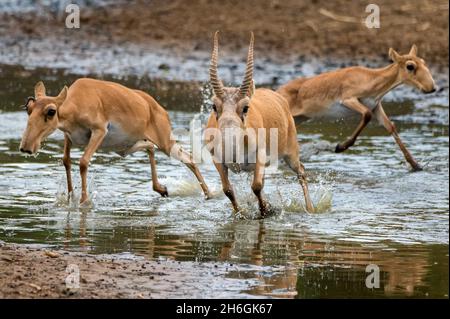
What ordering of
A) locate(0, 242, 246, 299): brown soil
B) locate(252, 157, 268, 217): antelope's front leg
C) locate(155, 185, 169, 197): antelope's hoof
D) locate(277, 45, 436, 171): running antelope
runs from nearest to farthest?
locate(0, 242, 246, 299): brown soil
locate(252, 157, 268, 217): antelope's front leg
locate(155, 185, 169, 197): antelope's hoof
locate(277, 45, 436, 171): running antelope

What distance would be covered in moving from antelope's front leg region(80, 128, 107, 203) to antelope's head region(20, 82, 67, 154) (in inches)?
19.1

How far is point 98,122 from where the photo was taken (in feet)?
39.1

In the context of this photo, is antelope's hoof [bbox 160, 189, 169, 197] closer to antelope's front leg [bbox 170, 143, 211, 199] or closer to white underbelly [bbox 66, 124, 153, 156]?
antelope's front leg [bbox 170, 143, 211, 199]

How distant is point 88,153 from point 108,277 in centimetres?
342

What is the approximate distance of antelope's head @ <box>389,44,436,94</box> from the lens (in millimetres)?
16312

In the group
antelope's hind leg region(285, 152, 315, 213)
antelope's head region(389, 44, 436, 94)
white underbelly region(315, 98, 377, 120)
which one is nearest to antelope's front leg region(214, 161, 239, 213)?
antelope's hind leg region(285, 152, 315, 213)

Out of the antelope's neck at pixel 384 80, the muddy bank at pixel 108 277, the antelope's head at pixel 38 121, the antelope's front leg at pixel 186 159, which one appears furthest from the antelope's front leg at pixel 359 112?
the muddy bank at pixel 108 277

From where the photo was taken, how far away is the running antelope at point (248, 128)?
35.3ft

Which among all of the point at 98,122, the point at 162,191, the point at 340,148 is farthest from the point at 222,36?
the point at 98,122

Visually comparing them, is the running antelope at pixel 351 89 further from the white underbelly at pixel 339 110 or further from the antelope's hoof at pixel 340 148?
the antelope's hoof at pixel 340 148

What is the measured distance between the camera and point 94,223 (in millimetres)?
10711

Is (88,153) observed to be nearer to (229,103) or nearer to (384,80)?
(229,103)
